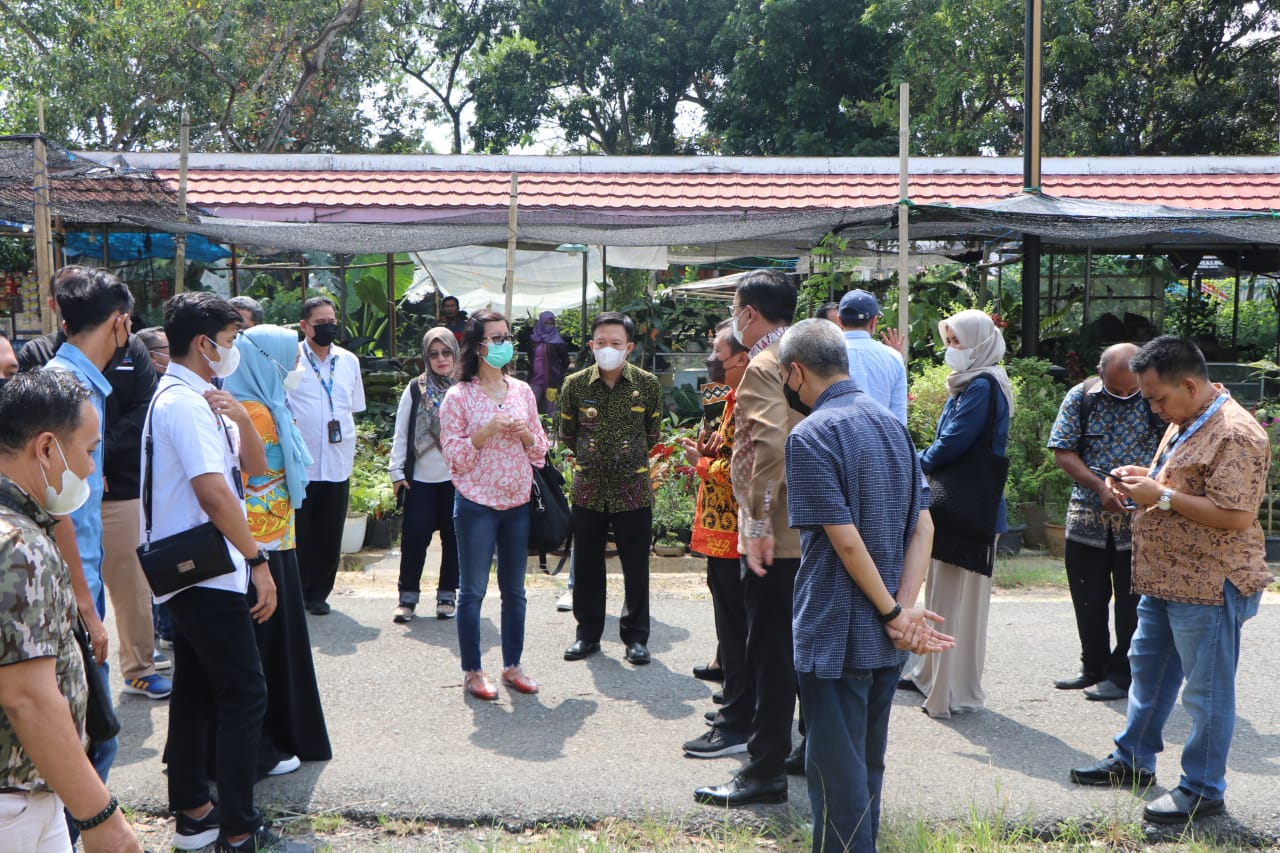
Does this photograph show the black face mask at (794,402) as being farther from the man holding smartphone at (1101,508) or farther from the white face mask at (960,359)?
the man holding smartphone at (1101,508)

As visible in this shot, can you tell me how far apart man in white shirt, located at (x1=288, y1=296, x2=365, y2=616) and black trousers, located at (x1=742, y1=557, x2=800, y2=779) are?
10.3 feet

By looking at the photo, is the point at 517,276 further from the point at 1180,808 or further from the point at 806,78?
the point at 1180,808

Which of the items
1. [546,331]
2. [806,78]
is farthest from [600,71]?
[546,331]

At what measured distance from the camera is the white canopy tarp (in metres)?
15.9

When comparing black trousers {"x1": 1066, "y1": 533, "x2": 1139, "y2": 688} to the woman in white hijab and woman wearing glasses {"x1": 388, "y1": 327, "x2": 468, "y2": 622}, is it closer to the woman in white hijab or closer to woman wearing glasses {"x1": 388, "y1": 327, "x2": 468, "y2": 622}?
the woman in white hijab

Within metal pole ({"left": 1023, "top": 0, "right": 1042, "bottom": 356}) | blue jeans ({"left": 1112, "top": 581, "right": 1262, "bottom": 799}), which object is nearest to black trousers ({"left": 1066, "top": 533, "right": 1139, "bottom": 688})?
blue jeans ({"left": 1112, "top": 581, "right": 1262, "bottom": 799})

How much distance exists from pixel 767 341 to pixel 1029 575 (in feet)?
13.8

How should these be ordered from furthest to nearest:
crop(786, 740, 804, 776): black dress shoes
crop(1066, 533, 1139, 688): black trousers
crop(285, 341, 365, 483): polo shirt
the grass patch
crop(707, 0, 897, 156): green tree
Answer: crop(707, 0, 897, 156): green tree, the grass patch, crop(285, 341, 365, 483): polo shirt, crop(1066, 533, 1139, 688): black trousers, crop(786, 740, 804, 776): black dress shoes

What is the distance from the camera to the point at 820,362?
328 centimetres

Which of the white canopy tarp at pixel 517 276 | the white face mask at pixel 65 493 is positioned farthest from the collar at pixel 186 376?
the white canopy tarp at pixel 517 276

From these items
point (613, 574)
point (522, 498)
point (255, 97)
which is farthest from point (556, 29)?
point (522, 498)

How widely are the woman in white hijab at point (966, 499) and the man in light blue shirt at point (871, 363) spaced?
9.0 inches

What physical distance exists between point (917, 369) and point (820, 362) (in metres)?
7.28

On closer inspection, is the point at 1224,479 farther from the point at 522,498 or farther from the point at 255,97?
the point at 255,97
